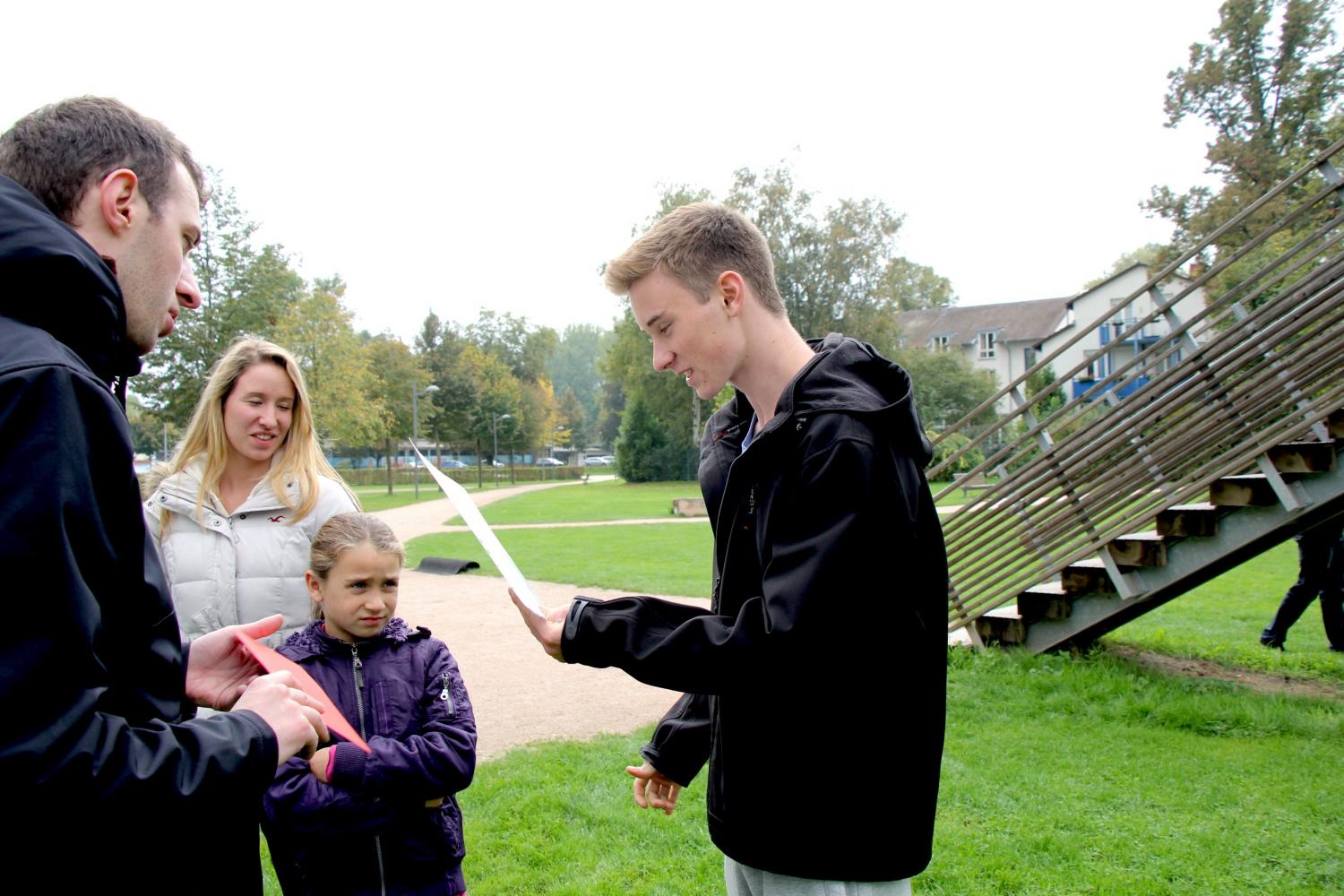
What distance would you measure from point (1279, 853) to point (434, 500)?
1477 inches

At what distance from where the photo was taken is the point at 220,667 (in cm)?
238

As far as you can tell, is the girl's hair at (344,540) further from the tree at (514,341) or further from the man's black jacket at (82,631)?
the tree at (514,341)

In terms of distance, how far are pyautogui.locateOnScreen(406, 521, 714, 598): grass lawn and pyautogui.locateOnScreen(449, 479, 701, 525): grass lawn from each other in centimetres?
199

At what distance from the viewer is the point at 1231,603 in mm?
11516

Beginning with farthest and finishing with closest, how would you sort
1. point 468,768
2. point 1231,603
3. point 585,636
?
point 1231,603 → point 468,768 → point 585,636

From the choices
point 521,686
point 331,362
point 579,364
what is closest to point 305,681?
point 521,686

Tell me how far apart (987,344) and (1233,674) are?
209ft

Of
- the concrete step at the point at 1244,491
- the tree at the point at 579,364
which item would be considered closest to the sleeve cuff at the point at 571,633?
the concrete step at the point at 1244,491

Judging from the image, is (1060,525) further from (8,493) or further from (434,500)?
(434,500)

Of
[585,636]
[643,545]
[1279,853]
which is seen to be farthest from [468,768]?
[643,545]

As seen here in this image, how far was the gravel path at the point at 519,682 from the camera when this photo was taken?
22.7 ft

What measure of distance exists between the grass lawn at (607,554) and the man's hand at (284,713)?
390 inches

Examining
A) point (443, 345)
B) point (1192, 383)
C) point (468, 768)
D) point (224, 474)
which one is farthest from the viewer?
point (443, 345)

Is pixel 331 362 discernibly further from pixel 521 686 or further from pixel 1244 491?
pixel 1244 491
